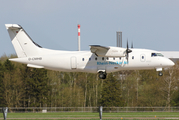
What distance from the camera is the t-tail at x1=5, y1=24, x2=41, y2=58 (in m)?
36.8

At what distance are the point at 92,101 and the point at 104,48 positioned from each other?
3869 centimetres

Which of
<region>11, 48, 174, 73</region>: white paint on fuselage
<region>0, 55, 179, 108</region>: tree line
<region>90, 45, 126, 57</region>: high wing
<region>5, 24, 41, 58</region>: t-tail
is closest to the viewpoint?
<region>90, 45, 126, 57</region>: high wing

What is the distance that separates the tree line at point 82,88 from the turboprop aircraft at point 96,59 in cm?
2469

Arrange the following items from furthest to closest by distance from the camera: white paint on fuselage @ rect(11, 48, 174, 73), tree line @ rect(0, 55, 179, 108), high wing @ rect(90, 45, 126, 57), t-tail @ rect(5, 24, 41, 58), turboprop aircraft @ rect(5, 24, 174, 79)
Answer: tree line @ rect(0, 55, 179, 108) → t-tail @ rect(5, 24, 41, 58) → white paint on fuselage @ rect(11, 48, 174, 73) → turboprop aircraft @ rect(5, 24, 174, 79) → high wing @ rect(90, 45, 126, 57)

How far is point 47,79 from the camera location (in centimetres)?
6725

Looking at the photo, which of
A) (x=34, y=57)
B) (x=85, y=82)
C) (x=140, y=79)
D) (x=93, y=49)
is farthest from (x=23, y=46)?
(x=140, y=79)

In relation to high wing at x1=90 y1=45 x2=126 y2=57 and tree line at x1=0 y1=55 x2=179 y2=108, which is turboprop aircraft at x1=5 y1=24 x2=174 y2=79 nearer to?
high wing at x1=90 y1=45 x2=126 y2=57

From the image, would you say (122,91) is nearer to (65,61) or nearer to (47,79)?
(47,79)

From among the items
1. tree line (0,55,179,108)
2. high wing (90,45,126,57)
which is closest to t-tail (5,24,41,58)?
high wing (90,45,126,57)

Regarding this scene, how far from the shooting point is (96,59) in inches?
1374

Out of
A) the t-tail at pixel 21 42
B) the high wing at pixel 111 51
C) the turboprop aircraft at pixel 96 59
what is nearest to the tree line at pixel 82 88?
the turboprop aircraft at pixel 96 59

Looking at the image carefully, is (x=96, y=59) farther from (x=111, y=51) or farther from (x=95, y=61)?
(x=111, y=51)

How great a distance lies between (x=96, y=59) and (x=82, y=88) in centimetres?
3651

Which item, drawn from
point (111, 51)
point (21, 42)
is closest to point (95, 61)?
point (111, 51)
